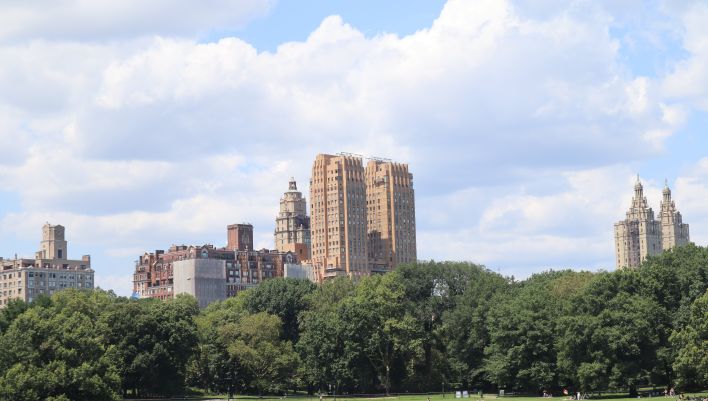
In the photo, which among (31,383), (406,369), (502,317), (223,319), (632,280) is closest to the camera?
(31,383)

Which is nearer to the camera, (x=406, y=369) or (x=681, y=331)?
(x=681, y=331)

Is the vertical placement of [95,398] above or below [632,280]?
below

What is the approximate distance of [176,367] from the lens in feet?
406

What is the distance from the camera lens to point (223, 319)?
5753 inches

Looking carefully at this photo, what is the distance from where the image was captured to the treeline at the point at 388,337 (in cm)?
10156

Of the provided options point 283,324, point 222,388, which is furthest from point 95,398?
point 283,324

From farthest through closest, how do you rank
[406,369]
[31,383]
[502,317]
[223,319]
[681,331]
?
[223,319] → [406,369] → [502,317] → [681,331] → [31,383]

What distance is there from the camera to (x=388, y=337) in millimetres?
129375

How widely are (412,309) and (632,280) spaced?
33068mm

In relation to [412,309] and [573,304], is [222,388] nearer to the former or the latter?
[412,309]

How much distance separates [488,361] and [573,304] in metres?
13.9

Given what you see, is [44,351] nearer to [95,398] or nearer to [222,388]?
[95,398]

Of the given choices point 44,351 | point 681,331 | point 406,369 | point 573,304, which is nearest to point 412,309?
point 406,369

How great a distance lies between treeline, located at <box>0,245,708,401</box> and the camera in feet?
333
